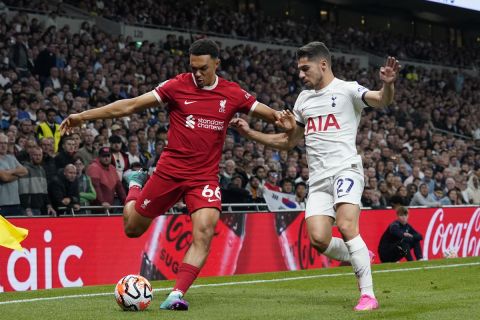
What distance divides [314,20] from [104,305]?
33.3 m

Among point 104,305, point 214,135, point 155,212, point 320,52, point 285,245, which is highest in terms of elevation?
point 320,52

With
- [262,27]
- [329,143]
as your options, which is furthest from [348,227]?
[262,27]

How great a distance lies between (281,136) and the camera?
974 cm

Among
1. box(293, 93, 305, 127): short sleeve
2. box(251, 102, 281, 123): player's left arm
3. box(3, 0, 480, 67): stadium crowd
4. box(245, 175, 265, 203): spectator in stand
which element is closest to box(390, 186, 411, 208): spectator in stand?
box(245, 175, 265, 203): spectator in stand

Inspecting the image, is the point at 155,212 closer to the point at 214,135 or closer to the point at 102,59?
the point at 214,135

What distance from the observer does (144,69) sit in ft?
75.3

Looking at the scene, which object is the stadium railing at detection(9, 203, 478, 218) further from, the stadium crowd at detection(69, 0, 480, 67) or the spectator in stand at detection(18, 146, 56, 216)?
the stadium crowd at detection(69, 0, 480, 67)

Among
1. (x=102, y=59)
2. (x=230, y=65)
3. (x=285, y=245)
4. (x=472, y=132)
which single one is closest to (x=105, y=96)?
(x=102, y=59)

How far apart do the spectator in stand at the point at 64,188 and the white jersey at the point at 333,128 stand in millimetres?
6369

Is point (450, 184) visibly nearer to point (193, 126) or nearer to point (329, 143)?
point (329, 143)

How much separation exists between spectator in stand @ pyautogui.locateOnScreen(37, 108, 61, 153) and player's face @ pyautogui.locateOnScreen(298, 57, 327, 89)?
7.84 meters

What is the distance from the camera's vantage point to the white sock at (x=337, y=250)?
376 inches

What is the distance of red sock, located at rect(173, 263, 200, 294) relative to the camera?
871 cm

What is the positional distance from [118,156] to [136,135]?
156 centimetres
